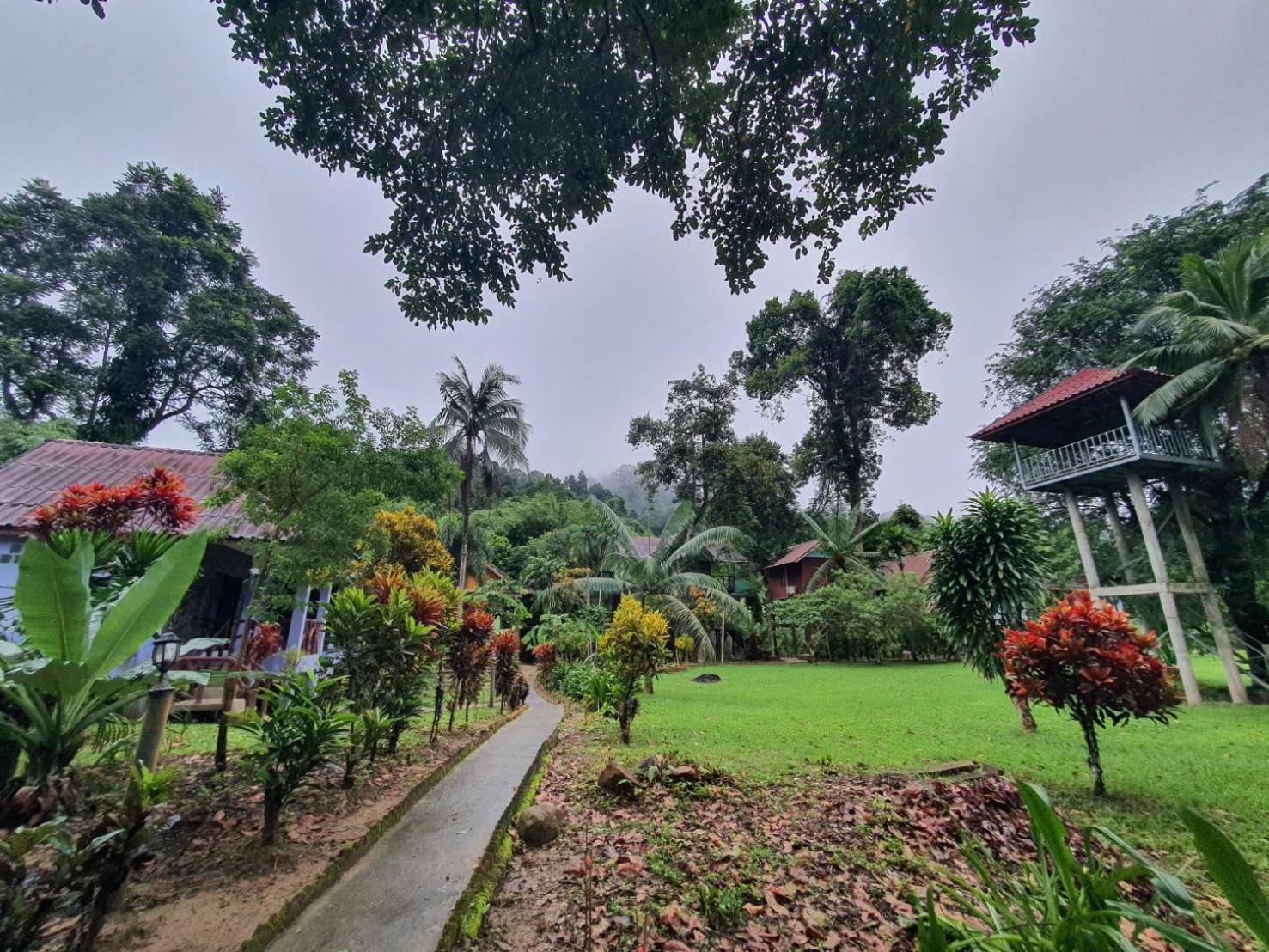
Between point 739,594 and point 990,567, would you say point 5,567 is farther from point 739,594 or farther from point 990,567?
point 739,594

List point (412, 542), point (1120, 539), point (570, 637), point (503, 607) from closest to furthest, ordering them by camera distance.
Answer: point (412, 542)
point (1120, 539)
point (570, 637)
point (503, 607)

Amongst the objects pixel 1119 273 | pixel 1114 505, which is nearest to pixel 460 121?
pixel 1114 505

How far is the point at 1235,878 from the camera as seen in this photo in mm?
1477

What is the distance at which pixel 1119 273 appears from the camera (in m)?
18.4

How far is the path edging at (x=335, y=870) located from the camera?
2.21 m

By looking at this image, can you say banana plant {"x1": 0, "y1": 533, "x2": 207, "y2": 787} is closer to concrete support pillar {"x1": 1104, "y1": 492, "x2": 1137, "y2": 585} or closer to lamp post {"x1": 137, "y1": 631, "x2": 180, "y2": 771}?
lamp post {"x1": 137, "y1": 631, "x2": 180, "y2": 771}

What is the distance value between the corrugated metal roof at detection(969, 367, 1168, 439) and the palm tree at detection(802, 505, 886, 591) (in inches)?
388

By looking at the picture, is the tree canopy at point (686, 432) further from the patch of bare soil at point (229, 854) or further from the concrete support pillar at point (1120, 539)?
the patch of bare soil at point (229, 854)

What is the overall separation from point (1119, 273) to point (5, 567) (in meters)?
30.2

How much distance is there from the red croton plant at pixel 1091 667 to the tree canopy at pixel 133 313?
26.3 metres

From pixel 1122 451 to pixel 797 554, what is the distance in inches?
694

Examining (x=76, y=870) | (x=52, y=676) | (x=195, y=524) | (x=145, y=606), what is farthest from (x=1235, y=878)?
(x=195, y=524)

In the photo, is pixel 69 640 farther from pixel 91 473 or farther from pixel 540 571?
pixel 540 571

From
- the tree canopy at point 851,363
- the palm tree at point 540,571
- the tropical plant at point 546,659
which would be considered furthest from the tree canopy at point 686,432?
the tropical plant at point 546,659
